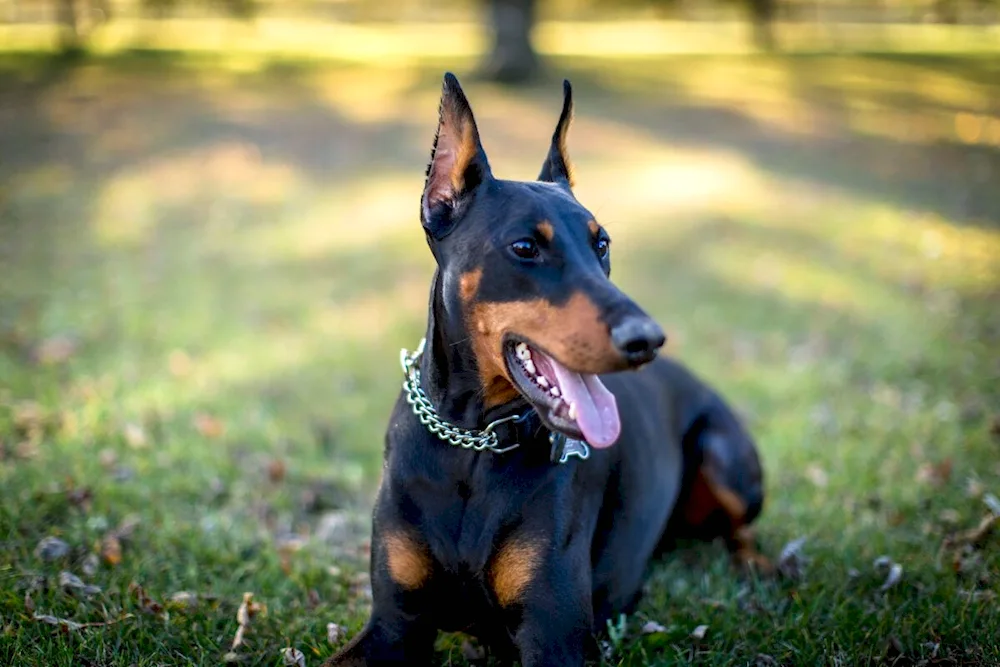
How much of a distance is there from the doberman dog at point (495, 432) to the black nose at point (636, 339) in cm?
6

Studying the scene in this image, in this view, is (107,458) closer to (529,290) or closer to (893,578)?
(529,290)

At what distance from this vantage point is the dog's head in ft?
8.42

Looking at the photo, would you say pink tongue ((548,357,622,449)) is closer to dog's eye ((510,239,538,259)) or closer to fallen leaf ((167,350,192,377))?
dog's eye ((510,239,538,259))

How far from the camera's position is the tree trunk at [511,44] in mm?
16500

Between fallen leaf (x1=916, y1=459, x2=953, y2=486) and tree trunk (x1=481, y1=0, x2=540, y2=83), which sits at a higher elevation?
tree trunk (x1=481, y1=0, x2=540, y2=83)

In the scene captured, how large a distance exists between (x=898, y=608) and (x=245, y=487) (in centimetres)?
318

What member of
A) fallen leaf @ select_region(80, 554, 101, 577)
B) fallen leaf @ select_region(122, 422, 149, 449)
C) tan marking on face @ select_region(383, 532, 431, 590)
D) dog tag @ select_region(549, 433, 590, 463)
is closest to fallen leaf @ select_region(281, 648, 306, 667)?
tan marking on face @ select_region(383, 532, 431, 590)

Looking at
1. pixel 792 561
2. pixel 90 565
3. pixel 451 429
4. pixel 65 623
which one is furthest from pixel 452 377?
pixel 792 561

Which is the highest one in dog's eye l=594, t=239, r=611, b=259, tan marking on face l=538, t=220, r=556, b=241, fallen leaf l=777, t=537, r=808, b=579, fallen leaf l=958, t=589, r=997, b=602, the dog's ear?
the dog's ear

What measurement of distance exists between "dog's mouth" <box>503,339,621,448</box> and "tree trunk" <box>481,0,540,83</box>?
1442 centimetres

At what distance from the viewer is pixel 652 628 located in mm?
3537

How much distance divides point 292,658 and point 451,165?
1817mm

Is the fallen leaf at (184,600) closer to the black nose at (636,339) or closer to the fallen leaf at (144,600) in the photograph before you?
the fallen leaf at (144,600)

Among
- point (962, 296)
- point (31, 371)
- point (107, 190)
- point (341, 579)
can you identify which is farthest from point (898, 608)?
point (107, 190)
